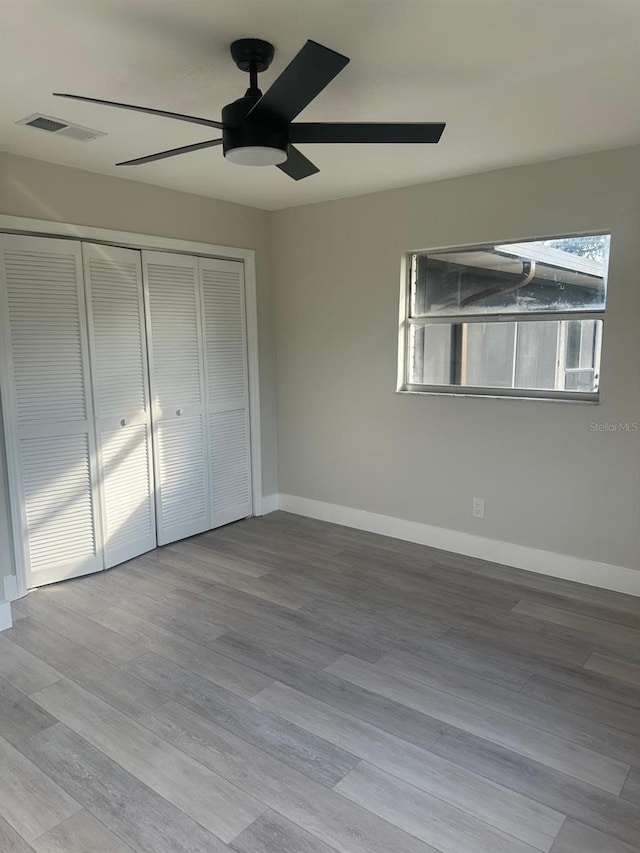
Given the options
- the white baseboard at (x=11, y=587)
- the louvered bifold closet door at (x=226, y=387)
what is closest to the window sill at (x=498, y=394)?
the louvered bifold closet door at (x=226, y=387)

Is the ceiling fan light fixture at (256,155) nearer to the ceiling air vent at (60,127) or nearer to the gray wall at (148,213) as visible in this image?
the ceiling air vent at (60,127)

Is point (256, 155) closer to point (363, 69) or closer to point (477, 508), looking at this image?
point (363, 69)

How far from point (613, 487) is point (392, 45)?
252cm

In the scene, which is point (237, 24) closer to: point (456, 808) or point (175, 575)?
point (456, 808)

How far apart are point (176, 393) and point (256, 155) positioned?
2270mm

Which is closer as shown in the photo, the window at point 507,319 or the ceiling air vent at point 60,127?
the ceiling air vent at point 60,127

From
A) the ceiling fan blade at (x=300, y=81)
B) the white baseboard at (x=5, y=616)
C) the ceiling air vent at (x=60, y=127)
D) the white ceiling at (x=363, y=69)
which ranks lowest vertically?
the white baseboard at (x=5, y=616)

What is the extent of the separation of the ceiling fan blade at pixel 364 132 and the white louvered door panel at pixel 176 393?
2039mm

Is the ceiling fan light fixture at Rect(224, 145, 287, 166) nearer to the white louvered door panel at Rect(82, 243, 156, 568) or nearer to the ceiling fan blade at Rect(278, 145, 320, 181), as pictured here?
the ceiling fan blade at Rect(278, 145, 320, 181)

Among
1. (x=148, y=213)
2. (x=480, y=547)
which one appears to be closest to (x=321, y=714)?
(x=480, y=547)

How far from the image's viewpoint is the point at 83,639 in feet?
9.38

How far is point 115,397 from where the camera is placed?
11.9ft

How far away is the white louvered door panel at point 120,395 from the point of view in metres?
3.51

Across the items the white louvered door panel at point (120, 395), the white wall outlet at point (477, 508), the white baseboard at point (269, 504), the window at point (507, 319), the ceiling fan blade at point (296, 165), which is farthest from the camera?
the white baseboard at point (269, 504)
